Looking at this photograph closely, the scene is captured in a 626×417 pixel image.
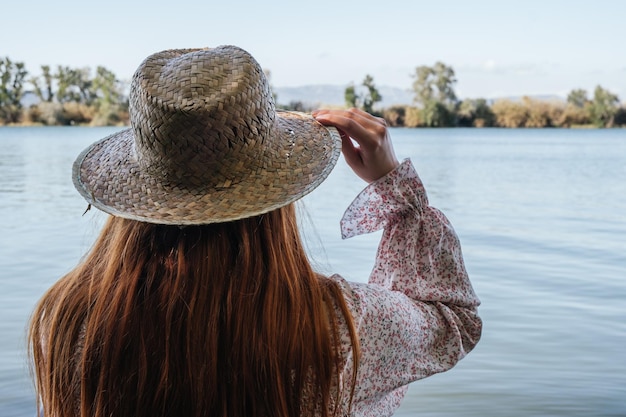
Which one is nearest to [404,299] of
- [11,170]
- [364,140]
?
[364,140]

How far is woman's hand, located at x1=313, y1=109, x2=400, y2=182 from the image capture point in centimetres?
140

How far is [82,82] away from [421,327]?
1804 inches

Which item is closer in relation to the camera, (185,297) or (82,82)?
(185,297)

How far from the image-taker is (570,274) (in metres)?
6.28

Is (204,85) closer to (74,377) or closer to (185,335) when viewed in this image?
(185,335)

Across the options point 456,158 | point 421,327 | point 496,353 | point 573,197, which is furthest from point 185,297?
point 456,158

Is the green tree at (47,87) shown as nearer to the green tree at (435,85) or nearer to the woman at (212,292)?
the green tree at (435,85)

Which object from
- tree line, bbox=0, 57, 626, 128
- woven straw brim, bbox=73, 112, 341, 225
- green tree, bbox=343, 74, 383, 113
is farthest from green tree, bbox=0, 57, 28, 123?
woven straw brim, bbox=73, 112, 341, 225

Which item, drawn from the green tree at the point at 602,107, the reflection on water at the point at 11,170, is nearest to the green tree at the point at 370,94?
the green tree at the point at 602,107

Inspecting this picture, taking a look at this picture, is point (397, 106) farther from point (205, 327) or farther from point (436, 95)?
point (205, 327)

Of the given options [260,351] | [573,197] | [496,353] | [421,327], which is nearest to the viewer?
[260,351]

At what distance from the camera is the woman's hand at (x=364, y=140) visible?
140 centimetres

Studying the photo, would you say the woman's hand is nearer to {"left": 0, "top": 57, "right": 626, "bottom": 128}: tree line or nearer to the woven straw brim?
the woven straw brim

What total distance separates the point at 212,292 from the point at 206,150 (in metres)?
0.21
